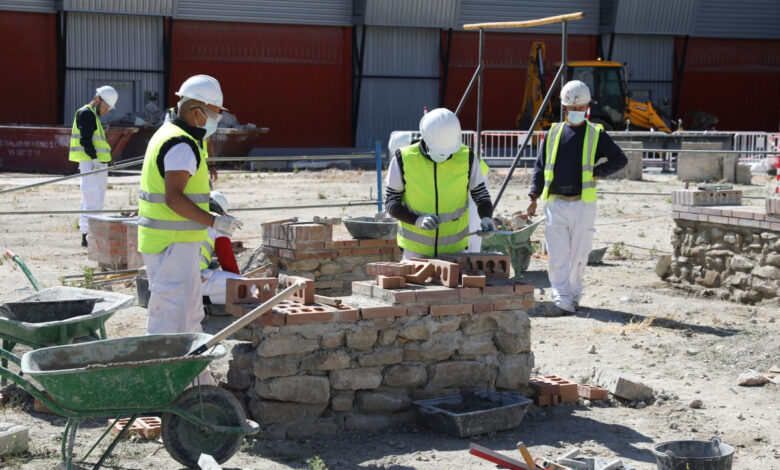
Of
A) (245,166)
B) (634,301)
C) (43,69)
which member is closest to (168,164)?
(634,301)

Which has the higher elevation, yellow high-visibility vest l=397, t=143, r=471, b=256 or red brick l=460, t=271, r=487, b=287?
yellow high-visibility vest l=397, t=143, r=471, b=256

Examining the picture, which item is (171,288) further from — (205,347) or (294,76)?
(294,76)

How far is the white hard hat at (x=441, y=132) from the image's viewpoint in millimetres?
6172

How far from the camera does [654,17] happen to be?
1256 inches

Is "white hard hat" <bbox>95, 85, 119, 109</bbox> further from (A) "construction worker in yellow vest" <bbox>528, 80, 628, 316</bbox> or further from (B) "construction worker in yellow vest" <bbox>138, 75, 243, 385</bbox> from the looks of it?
(B) "construction worker in yellow vest" <bbox>138, 75, 243, 385</bbox>

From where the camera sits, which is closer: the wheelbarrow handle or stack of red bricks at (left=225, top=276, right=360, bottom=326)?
the wheelbarrow handle

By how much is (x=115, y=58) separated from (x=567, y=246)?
20930 mm

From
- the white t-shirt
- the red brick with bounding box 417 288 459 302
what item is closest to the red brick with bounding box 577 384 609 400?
the red brick with bounding box 417 288 459 302

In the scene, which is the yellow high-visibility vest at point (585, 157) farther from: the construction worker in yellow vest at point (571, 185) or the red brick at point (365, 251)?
the red brick at point (365, 251)

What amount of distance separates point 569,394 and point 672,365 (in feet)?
4.36

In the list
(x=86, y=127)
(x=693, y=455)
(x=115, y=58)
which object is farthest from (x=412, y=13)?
(x=693, y=455)

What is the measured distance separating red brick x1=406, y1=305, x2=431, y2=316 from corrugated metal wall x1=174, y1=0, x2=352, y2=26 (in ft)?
76.2

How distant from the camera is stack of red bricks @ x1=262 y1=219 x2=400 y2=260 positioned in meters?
Answer: 9.22

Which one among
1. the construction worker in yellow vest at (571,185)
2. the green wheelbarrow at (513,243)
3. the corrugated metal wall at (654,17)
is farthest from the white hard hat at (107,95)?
the corrugated metal wall at (654,17)
